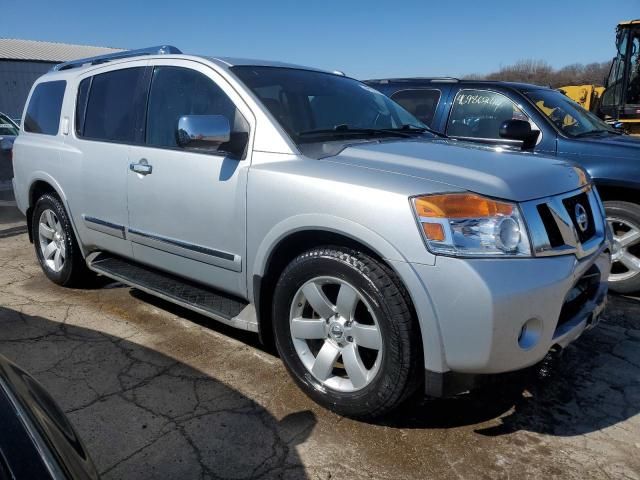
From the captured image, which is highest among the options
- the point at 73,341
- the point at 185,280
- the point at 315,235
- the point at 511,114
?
the point at 511,114

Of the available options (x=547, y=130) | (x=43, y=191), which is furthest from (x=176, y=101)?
(x=547, y=130)

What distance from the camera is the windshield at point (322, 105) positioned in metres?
3.07

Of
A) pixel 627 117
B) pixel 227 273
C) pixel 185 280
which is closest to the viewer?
pixel 227 273

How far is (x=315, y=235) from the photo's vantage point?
8.69 ft

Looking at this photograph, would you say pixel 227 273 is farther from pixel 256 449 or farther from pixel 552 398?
pixel 552 398

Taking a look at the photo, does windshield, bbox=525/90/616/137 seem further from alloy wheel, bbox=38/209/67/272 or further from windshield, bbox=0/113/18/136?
windshield, bbox=0/113/18/136

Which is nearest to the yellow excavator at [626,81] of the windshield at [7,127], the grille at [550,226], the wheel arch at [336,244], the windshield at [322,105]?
the windshield at [322,105]

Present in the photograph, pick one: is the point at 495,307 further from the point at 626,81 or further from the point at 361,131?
the point at 626,81

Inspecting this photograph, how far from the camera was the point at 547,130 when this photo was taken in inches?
190

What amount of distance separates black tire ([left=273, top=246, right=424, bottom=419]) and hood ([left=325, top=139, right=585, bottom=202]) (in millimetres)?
461

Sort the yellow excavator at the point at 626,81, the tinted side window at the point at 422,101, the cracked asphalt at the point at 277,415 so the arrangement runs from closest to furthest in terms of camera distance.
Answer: the cracked asphalt at the point at 277,415 < the tinted side window at the point at 422,101 < the yellow excavator at the point at 626,81

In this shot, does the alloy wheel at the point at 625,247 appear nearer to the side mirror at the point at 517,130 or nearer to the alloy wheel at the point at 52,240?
the side mirror at the point at 517,130

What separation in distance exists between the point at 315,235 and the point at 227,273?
2.28ft

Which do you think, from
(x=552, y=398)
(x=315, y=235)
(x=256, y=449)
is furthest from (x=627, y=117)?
(x=256, y=449)
